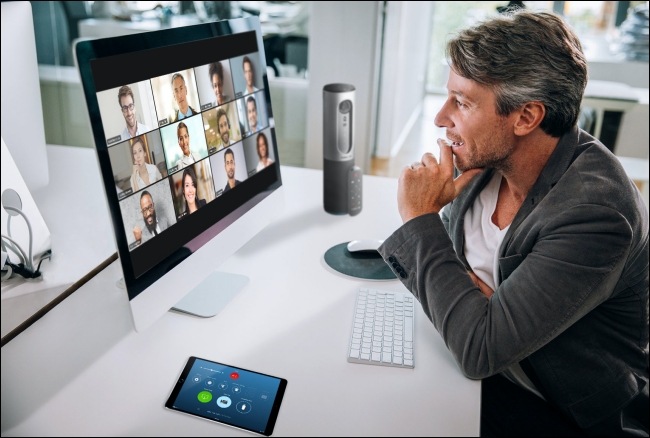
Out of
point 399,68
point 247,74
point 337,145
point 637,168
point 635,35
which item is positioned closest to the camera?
point 247,74

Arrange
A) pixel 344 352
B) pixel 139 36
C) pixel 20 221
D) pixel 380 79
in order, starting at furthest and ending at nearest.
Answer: pixel 380 79 → pixel 20 221 → pixel 344 352 → pixel 139 36

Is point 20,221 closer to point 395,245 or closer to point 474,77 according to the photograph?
point 395,245

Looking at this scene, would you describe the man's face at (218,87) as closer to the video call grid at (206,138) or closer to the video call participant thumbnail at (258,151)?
the video call grid at (206,138)

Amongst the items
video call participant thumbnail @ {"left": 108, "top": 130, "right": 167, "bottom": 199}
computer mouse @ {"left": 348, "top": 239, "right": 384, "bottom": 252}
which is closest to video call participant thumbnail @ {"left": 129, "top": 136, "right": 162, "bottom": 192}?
video call participant thumbnail @ {"left": 108, "top": 130, "right": 167, "bottom": 199}

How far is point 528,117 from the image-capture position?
3.40ft

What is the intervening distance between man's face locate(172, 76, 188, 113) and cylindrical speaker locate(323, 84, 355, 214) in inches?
23.7

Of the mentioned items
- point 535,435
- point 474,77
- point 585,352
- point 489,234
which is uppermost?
point 474,77

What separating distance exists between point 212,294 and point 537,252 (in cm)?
62

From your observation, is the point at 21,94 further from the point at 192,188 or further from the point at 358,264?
the point at 358,264

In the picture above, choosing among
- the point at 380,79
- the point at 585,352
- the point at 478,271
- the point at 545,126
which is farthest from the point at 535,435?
the point at 380,79

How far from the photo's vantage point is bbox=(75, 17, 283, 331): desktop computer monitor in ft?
2.64

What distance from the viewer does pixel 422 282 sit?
98 centimetres

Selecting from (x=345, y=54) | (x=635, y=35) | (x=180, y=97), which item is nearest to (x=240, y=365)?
(x=180, y=97)

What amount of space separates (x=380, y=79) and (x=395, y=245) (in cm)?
272
